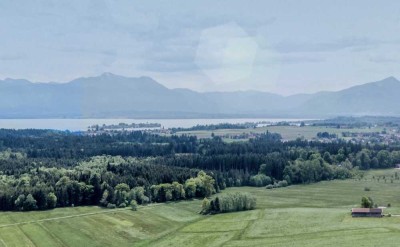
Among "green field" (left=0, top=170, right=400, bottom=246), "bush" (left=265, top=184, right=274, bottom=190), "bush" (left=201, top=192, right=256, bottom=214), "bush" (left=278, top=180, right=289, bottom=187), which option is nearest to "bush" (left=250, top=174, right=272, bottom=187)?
"bush" (left=278, top=180, right=289, bottom=187)

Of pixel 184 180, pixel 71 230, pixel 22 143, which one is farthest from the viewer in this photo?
pixel 22 143

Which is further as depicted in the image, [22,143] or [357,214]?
[22,143]

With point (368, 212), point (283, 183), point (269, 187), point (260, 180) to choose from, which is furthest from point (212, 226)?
point (260, 180)

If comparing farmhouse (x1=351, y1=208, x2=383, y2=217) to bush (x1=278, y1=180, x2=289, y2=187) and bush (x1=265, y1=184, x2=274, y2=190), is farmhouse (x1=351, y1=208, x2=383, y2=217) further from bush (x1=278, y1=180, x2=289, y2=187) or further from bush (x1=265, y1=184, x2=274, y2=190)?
bush (x1=278, y1=180, x2=289, y2=187)

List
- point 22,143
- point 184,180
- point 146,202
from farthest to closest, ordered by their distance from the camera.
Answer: point 22,143
point 184,180
point 146,202

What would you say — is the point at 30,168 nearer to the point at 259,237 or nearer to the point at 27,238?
the point at 27,238

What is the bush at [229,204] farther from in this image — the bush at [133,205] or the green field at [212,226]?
the bush at [133,205]

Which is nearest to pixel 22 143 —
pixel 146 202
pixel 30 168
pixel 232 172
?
pixel 30 168
